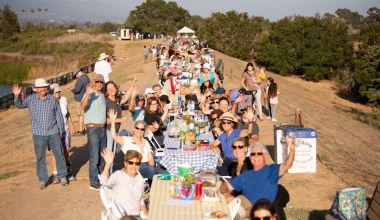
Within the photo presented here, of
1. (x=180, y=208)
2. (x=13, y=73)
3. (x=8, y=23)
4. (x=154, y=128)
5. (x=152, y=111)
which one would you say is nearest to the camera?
(x=180, y=208)

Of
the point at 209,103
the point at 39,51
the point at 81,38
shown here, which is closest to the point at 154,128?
the point at 209,103

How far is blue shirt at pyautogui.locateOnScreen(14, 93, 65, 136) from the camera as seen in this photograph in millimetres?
7500

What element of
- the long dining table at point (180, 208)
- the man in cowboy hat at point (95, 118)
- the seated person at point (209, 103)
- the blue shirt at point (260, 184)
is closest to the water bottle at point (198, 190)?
the long dining table at point (180, 208)

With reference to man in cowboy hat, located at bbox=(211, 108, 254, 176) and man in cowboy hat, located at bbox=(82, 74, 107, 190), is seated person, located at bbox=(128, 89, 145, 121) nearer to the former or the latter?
man in cowboy hat, located at bbox=(82, 74, 107, 190)

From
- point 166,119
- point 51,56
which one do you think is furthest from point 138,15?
point 166,119

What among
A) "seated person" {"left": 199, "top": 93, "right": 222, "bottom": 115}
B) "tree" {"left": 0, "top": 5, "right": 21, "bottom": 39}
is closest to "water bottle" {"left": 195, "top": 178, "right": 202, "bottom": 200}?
"seated person" {"left": 199, "top": 93, "right": 222, "bottom": 115}

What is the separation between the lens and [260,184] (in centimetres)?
524

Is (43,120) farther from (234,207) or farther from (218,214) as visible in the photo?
(218,214)

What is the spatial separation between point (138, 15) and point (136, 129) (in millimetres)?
75069

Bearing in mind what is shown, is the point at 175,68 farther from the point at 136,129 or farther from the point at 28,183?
the point at 136,129

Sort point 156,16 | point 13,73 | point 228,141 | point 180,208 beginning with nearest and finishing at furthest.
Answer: point 180,208 → point 228,141 → point 13,73 → point 156,16

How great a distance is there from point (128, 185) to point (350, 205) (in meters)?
2.47

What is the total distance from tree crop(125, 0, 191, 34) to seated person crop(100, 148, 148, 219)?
72561 millimetres

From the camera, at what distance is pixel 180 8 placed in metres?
81.6
